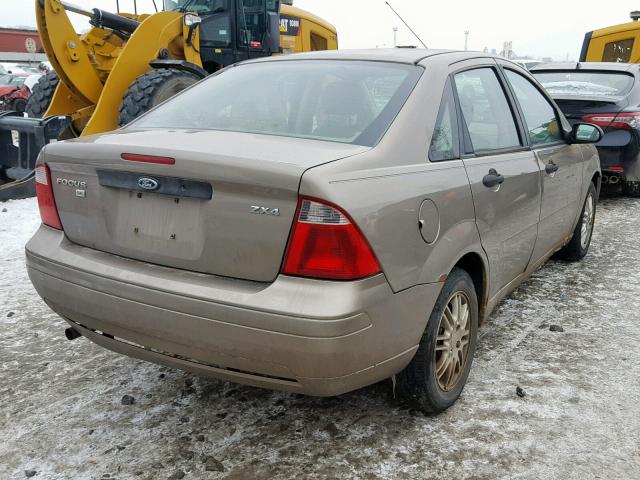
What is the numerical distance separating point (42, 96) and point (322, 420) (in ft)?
25.1

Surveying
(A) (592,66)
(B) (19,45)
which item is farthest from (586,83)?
(B) (19,45)

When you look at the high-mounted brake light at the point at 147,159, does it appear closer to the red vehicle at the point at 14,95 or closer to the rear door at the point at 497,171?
the rear door at the point at 497,171

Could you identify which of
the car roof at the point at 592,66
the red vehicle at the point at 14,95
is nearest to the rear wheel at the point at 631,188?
the car roof at the point at 592,66

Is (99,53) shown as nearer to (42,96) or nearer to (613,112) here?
(42,96)

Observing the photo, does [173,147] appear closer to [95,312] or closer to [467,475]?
[95,312]

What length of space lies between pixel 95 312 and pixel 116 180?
0.54 meters

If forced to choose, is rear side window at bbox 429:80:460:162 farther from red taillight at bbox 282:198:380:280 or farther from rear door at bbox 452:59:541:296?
red taillight at bbox 282:198:380:280

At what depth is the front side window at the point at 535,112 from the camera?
377 cm

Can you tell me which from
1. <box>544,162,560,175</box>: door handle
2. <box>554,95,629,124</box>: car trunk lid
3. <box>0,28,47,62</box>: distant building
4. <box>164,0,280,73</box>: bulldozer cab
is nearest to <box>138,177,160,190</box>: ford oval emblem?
<box>544,162,560,175</box>: door handle

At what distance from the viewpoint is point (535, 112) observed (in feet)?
13.0

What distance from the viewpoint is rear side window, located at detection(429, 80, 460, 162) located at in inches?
105

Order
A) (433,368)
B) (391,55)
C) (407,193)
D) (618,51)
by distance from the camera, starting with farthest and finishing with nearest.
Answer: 1. (618,51)
2. (391,55)
3. (433,368)
4. (407,193)

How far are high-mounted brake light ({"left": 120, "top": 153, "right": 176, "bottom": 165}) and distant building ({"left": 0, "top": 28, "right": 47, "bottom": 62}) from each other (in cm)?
3787

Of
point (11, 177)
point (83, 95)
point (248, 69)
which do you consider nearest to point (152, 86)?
point (83, 95)
